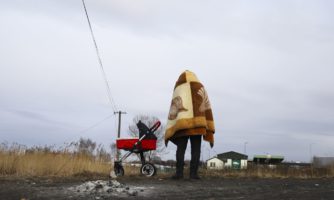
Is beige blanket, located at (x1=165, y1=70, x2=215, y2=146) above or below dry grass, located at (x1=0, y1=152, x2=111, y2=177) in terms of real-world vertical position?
above

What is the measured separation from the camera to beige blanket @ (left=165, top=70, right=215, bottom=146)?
8117mm

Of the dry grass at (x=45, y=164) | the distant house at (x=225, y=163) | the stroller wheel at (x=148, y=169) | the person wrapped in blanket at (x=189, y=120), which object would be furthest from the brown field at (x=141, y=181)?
the distant house at (x=225, y=163)

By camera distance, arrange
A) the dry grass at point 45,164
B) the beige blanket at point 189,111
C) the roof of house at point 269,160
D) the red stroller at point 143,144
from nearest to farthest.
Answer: the beige blanket at point 189,111 < the dry grass at point 45,164 < the red stroller at point 143,144 < the roof of house at point 269,160

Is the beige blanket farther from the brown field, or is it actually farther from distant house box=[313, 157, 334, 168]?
distant house box=[313, 157, 334, 168]

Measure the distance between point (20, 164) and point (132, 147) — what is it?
2.39 meters

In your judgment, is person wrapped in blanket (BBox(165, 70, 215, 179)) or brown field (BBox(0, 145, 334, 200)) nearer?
brown field (BBox(0, 145, 334, 200))

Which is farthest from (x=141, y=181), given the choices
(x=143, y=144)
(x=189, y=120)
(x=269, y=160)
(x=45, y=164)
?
(x=269, y=160)

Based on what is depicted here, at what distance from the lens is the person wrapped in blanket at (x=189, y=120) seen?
26.7 ft

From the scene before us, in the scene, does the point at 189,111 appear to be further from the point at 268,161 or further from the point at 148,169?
the point at 268,161

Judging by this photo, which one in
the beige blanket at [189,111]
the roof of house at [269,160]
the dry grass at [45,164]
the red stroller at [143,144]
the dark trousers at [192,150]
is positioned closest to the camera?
the beige blanket at [189,111]

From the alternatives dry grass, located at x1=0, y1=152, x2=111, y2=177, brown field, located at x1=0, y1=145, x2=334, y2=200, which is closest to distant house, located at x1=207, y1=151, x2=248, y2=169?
brown field, located at x1=0, y1=145, x2=334, y2=200

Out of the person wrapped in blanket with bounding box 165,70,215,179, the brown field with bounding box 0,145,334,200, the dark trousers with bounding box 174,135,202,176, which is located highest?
the person wrapped in blanket with bounding box 165,70,215,179

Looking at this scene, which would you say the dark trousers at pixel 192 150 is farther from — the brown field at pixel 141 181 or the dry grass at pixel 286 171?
the dry grass at pixel 286 171

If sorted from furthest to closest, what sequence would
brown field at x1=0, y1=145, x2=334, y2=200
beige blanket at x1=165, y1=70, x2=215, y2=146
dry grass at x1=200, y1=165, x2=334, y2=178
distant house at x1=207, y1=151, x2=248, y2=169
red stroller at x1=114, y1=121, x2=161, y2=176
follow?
distant house at x1=207, y1=151, x2=248, y2=169, dry grass at x1=200, y1=165, x2=334, y2=178, red stroller at x1=114, y1=121, x2=161, y2=176, beige blanket at x1=165, y1=70, x2=215, y2=146, brown field at x1=0, y1=145, x2=334, y2=200
